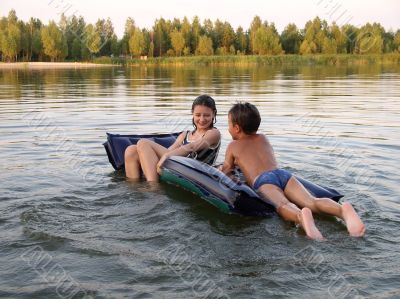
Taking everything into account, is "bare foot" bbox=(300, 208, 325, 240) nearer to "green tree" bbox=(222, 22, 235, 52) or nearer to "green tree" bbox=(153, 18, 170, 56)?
"green tree" bbox=(222, 22, 235, 52)

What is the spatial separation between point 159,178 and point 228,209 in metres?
1.74

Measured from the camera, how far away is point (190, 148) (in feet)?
20.0

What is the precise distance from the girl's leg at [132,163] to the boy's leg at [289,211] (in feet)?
7.30

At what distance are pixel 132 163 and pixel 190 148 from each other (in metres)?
0.94

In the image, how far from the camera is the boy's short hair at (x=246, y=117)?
503 centimetres

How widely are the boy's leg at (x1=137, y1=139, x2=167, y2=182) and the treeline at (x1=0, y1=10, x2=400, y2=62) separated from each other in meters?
55.8

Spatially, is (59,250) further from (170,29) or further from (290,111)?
(170,29)

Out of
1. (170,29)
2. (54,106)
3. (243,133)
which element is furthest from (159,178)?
(170,29)

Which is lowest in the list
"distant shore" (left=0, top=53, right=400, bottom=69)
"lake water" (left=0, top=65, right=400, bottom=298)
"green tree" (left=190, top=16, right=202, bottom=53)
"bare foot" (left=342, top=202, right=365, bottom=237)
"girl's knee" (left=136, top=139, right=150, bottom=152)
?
"lake water" (left=0, top=65, right=400, bottom=298)

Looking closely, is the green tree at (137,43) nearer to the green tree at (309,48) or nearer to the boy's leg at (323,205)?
the green tree at (309,48)

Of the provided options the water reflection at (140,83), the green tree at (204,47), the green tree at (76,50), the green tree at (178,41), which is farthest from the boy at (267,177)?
the green tree at (178,41)

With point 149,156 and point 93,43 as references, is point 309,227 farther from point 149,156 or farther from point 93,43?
point 93,43

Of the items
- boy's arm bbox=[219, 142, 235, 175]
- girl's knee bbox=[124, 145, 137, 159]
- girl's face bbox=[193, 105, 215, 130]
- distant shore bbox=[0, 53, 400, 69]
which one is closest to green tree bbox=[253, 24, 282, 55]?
distant shore bbox=[0, 53, 400, 69]

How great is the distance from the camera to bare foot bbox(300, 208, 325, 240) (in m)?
4.09
